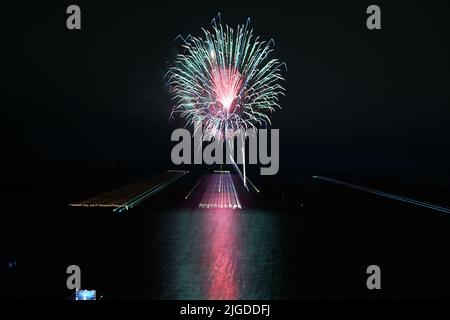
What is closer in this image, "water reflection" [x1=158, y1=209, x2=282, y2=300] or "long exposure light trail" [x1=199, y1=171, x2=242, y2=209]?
"water reflection" [x1=158, y1=209, x2=282, y2=300]

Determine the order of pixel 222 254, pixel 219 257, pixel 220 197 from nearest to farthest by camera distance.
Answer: pixel 219 257 < pixel 222 254 < pixel 220 197

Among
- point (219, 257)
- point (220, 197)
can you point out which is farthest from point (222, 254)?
point (220, 197)

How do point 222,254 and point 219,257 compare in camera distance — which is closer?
point 219,257

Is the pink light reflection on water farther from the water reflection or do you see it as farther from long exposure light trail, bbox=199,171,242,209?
long exposure light trail, bbox=199,171,242,209

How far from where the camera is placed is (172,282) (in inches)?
622

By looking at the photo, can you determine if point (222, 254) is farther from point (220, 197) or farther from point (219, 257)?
point (220, 197)

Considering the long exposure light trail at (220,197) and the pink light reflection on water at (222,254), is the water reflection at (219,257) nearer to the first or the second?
the pink light reflection on water at (222,254)

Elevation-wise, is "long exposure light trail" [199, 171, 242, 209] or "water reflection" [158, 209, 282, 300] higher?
"water reflection" [158, 209, 282, 300]

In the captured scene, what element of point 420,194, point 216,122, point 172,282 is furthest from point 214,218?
point 420,194

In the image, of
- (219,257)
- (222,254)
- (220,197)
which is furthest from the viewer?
(220,197)

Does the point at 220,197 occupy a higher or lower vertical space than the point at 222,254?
lower

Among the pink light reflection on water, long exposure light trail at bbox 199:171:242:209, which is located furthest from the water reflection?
long exposure light trail at bbox 199:171:242:209

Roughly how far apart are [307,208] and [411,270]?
637 inches
